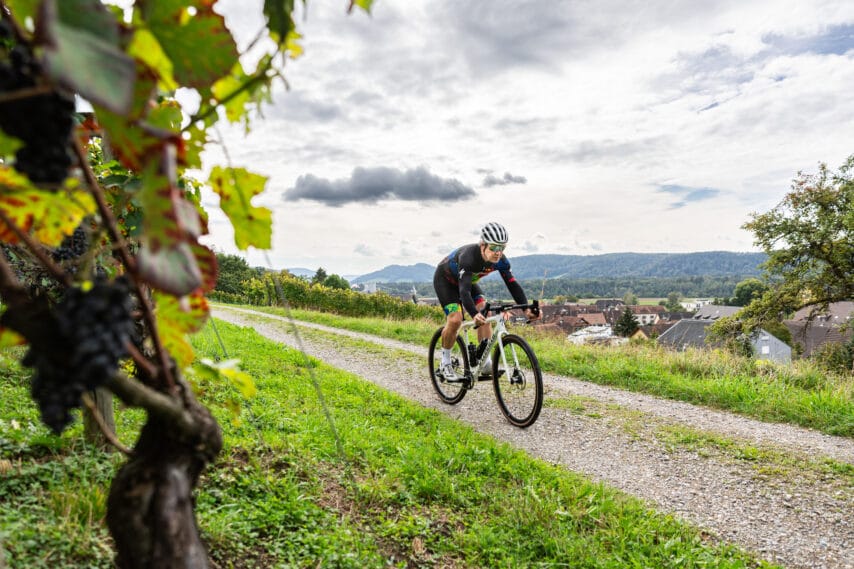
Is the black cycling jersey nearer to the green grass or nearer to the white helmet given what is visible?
the white helmet

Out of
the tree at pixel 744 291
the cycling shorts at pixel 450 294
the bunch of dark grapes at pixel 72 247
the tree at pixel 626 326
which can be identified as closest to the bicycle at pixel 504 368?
the cycling shorts at pixel 450 294

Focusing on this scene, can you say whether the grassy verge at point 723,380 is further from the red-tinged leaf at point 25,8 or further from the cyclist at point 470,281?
the red-tinged leaf at point 25,8

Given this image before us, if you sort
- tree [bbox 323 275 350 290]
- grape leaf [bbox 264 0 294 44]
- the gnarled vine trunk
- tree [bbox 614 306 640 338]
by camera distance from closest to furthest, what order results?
grape leaf [bbox 264 0 294 44], the gnarled vine trunk, tree [bbox 323 275 350 290], tree [bbox 614 306 640 338]

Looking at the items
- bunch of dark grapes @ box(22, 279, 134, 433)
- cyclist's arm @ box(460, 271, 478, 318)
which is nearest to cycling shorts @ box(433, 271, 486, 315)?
cyclist's arm @ box(460, 271, 478, 318)

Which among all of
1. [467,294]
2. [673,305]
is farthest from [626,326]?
[467,294]

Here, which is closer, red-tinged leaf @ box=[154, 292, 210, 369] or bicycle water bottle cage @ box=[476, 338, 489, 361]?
red-tinged leaf @ box=[154, 292, 210, 369]

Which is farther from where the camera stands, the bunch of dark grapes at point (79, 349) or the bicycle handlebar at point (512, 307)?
the bicycle handlebar at point (512, 307)

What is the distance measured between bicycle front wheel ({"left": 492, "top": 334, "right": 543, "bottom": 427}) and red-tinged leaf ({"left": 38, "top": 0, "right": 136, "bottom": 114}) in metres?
5.19

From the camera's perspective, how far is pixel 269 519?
113 inches

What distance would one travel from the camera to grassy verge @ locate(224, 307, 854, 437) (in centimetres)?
617

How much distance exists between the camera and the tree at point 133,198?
57 centimetres

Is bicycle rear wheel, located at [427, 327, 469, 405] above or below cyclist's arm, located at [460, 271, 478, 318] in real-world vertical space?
below

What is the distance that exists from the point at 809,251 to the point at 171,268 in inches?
1216

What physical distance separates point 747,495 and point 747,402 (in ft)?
9.28
